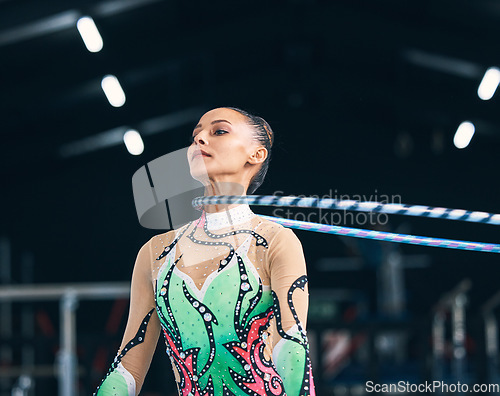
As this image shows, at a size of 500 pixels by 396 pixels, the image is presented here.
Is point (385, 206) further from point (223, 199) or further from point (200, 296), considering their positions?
point (200, 296)

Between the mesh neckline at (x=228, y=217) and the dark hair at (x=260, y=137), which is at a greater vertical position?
the dark hair at (x=260, y=137)

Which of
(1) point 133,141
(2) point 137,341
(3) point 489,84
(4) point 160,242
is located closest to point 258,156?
(4) point 160,242

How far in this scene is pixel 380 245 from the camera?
39.3ft

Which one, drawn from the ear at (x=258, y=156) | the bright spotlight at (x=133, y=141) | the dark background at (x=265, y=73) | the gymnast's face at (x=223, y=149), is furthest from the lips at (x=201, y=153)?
the bright spotlight at (x=133, y=141)

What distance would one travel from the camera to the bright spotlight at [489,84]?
7234mm

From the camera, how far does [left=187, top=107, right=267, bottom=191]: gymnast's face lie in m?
1.67

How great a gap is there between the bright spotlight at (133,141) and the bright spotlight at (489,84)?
4251 mm

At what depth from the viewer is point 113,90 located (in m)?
9.16

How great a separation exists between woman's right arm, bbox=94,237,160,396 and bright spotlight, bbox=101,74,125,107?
22.6 feet

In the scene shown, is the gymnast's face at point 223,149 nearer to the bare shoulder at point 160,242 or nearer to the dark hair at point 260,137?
the dark hair at point 260,137

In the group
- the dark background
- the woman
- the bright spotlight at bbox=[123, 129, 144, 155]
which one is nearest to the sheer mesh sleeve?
the woman

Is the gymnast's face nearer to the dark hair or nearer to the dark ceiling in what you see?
the dark hair

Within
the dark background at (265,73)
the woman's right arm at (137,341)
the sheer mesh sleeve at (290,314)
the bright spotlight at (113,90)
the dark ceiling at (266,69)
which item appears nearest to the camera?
the sheer mesh sleeve at (290,314)

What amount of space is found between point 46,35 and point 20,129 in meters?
2.93
